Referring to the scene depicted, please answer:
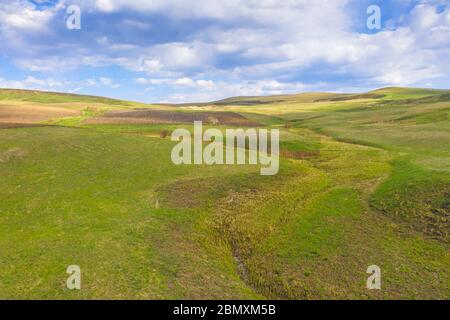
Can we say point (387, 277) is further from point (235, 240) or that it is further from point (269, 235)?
point (235, 240)

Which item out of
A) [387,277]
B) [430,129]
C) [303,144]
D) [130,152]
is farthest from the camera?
[430,129]

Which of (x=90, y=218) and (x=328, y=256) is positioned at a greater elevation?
(x=90, y=218)

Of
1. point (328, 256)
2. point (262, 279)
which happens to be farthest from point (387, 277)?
point (262, 279)

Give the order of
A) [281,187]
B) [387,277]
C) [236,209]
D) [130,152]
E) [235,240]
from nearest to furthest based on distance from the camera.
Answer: [387,277] < [235,240] < [236,209] < [281,187] < [130,152]

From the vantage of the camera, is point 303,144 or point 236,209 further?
point 303,144

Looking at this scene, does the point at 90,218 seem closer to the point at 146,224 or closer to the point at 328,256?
the point at 146,224

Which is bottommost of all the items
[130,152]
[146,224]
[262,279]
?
[262,279]
